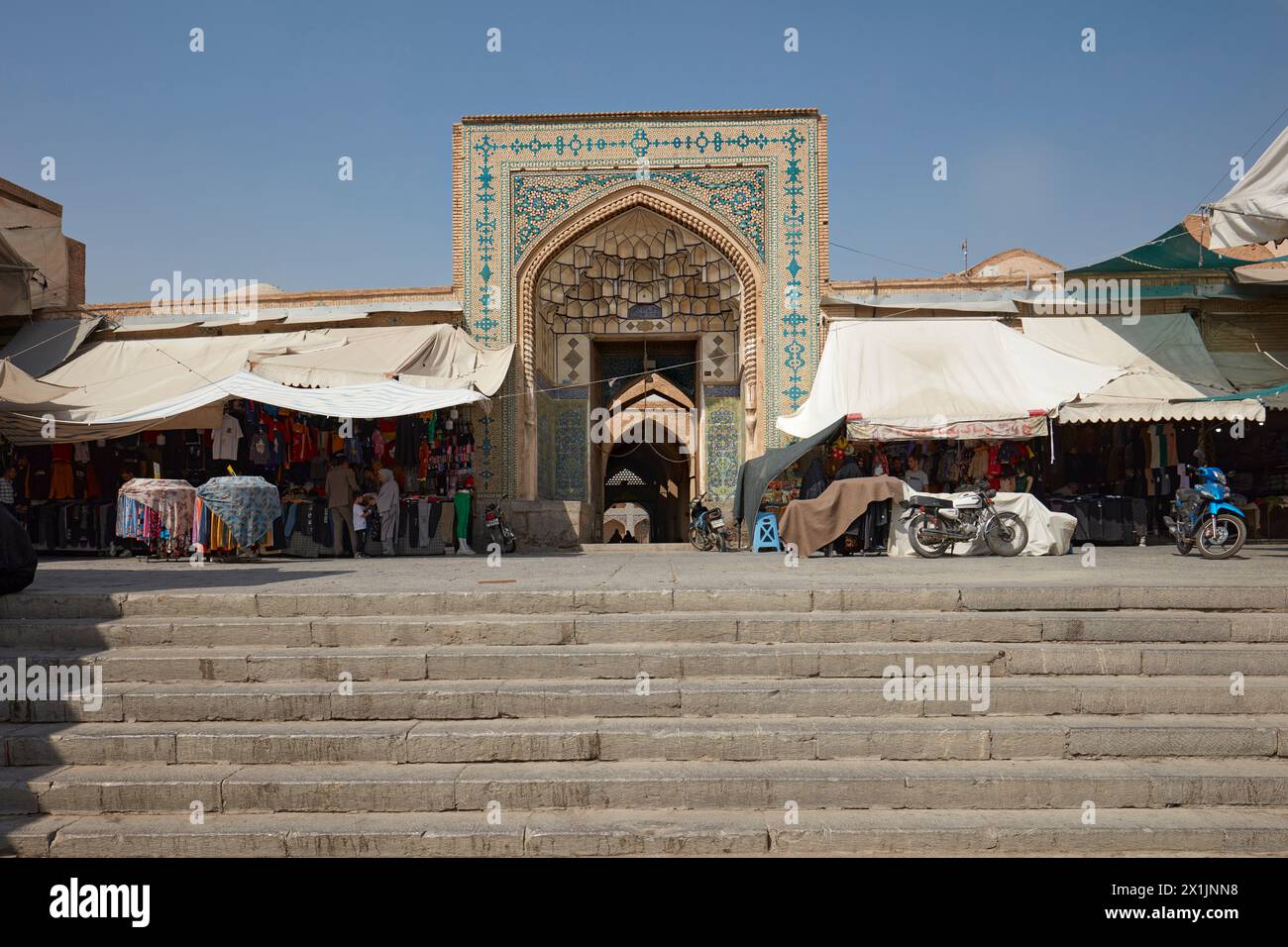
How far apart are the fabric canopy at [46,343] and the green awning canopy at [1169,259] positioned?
624 inches

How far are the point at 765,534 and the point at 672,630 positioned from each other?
744 centimetres

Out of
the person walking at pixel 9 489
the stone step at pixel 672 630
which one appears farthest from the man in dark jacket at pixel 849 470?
the person walking at pixel 9 489

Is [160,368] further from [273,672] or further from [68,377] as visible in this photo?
[273,672]

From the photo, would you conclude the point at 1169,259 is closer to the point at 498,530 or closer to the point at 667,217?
the point at 667,217

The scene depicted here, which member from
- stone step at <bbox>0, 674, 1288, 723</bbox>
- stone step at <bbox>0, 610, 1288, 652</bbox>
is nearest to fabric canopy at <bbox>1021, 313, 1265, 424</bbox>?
stone step at <bbox>0, 610, 1288, 652</bbox>

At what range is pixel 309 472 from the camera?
524 inches

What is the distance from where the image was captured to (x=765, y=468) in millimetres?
12641

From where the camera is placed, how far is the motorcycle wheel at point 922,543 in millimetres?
10195

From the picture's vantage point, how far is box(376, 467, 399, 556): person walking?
12.5 meters

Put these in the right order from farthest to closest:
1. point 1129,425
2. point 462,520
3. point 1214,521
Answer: point 1129,425, point 462,520, point 1214,521

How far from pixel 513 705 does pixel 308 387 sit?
29.5 ft

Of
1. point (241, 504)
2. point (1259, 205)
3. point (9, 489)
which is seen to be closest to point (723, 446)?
point (1259, 205)

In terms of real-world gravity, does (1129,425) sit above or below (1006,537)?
above
